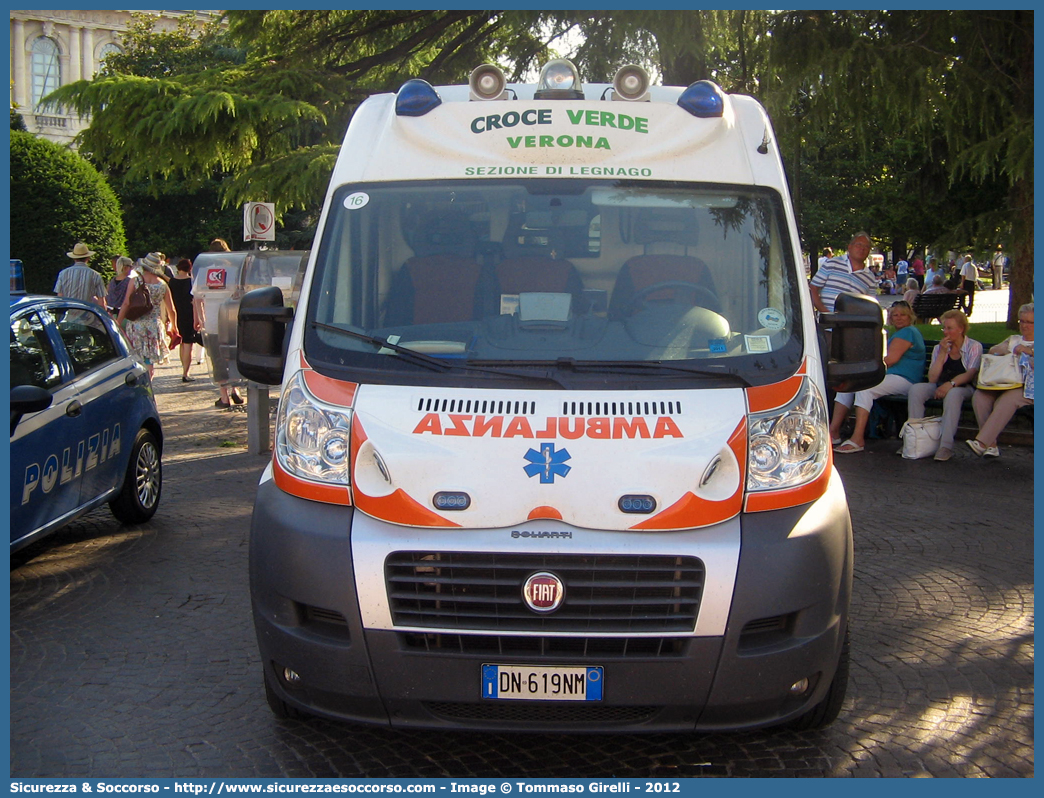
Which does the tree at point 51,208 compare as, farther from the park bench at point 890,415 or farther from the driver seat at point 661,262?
the driver seat at point 661,262

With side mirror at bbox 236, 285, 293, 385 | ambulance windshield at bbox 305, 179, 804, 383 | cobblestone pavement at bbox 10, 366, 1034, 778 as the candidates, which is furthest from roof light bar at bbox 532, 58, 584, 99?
cobblestone pavement at bbox 10, 366, 1034, 778

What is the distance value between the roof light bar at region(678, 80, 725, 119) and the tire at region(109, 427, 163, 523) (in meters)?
4.71

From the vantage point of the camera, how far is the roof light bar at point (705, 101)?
480cm

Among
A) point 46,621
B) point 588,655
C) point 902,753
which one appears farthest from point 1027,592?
point 46,621

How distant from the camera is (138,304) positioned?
13961 mm

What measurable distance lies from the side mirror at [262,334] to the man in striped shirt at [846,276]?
7290 millimetres

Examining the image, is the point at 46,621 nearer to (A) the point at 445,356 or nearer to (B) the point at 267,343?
(B) the point at 267,343

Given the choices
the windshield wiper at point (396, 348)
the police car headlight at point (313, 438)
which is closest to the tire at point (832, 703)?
the windshield wiper at point (396, 348)

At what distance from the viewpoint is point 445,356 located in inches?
164

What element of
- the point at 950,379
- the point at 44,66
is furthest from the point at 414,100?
the point at 44,66

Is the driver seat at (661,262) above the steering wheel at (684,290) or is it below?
above

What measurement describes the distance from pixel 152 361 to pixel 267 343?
33.4 feet

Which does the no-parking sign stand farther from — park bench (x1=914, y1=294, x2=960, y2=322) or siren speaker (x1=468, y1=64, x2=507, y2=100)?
park bench (x1=914, y1=294, x2=960, y2=322)

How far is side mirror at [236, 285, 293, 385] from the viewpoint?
15.4ft
